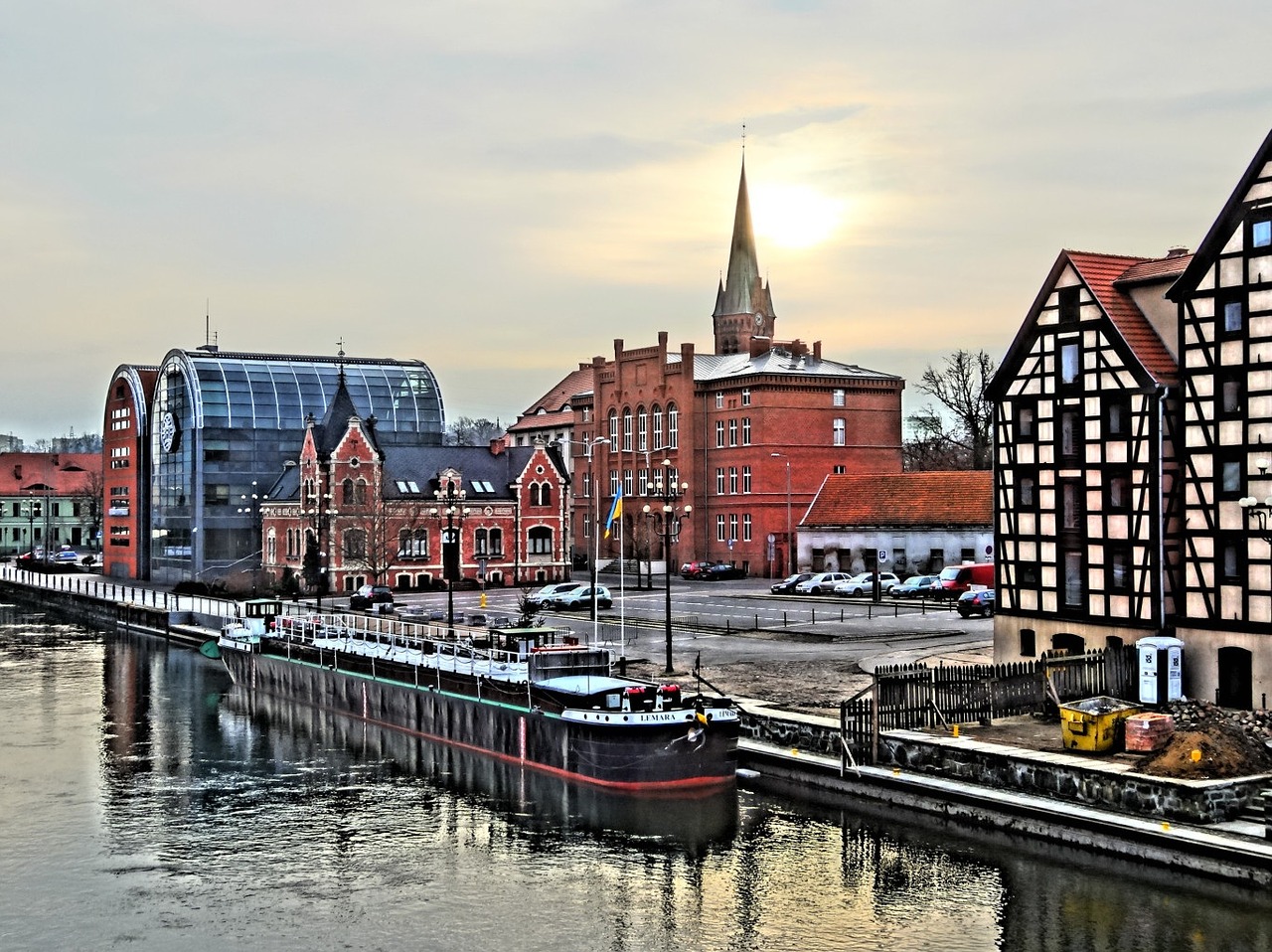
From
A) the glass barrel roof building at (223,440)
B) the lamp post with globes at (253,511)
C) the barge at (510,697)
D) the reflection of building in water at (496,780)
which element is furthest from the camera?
the lamp post with globes at (253,511)

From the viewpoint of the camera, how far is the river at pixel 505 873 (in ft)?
85.9

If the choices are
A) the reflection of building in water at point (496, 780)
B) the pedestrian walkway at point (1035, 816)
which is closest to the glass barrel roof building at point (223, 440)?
the reflection of building in water at point (496, 780)

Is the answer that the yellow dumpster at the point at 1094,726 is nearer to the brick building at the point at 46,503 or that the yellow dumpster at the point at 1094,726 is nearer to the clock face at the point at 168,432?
the clock face at the point at 168,432

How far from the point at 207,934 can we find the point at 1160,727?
812 inches

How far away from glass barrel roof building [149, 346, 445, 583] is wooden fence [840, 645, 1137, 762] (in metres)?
73.0

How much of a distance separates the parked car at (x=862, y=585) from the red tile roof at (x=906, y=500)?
589 centimetres

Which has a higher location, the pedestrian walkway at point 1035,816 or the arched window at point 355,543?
the arched window at point 355,543

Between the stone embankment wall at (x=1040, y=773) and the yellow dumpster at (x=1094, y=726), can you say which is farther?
the yellow dumpster at (x=1094, y=726)

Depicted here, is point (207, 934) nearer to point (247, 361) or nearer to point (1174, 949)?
point (1174, 949)

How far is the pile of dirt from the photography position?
2967 cm

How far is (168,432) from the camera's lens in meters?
111

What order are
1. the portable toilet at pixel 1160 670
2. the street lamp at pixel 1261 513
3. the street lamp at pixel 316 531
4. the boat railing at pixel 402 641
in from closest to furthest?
the street lamp at pixel 1261 513
the portable toilet at pixel 1160 670
the boat railing at pixel 402 641
the street lamp at pixel 316 531

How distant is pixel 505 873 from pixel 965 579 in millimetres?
50144

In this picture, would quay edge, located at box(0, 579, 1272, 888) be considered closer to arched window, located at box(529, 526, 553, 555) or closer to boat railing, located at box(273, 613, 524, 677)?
boat railing, located at box(273, 613, 524, 677)
